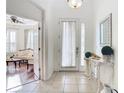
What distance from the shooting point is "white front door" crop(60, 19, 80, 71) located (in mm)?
8750

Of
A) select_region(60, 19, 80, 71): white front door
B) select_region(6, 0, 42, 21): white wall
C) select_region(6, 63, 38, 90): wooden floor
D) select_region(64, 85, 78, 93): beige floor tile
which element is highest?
select_region(6, 0, 42, 21): white wall

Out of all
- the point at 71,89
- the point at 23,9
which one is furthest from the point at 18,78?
the point at 23,9

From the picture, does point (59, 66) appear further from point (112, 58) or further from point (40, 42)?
point (112, 58)

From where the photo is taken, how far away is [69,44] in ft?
28.8

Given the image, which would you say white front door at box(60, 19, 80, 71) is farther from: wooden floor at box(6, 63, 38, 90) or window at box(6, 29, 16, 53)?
window at box(6, 29, 16, 53)

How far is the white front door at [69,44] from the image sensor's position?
8.75 meters

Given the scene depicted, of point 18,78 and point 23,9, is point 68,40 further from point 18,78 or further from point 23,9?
point 23,9

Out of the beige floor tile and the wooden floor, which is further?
the wooden floor

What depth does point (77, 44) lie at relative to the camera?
8.76 m

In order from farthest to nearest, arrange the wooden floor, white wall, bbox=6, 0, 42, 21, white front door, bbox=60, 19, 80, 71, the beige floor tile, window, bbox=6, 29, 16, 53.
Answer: window, bbox=6, 29, 16, 53 < white front door, bbox=60, 19, 80, 71 < the wooden floor < the beige floor tile < white wall, bbox=6, 0, 42, 21

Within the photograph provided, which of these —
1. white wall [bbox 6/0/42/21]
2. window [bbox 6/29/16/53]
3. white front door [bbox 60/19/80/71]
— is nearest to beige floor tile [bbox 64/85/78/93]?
white wall [bbox 6/0/42/21]

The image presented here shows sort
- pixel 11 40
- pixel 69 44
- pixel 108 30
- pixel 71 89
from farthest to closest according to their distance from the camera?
pixel 11 40 → pixel 69 44 → pixel 71 89 → pixel 108 30

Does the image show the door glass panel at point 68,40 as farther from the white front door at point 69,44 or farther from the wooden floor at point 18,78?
the wooden floor at point 18,78

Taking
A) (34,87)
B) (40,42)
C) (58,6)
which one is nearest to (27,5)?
(40,42)
